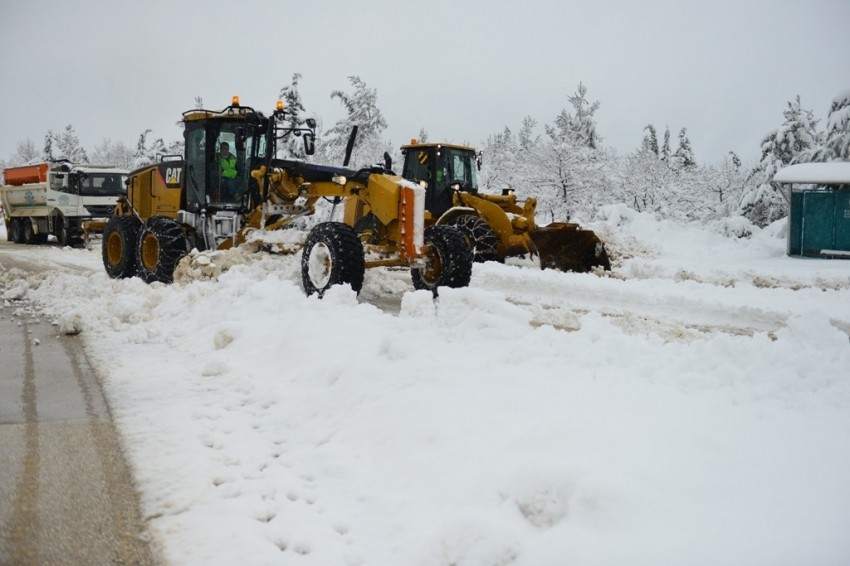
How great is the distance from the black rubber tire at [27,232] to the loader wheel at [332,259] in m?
22.1

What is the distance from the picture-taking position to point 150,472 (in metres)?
3.86

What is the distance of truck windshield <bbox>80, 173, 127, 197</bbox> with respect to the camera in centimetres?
2436

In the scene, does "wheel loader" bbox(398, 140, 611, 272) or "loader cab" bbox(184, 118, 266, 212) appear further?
"wheel loader" bbox(398, 140, 611, 272)

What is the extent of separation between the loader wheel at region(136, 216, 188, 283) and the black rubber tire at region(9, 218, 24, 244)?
19128 millimetres

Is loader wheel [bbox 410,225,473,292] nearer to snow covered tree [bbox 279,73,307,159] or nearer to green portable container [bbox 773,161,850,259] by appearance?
green portable container [bbox 773,161,850,259]

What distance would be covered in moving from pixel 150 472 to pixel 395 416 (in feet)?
4.94

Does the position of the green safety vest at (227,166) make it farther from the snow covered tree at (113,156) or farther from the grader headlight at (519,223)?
the snow covered tree at (113,156)

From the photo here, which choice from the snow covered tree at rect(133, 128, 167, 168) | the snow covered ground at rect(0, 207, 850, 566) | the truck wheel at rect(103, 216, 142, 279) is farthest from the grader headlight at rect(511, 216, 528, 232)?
the snow covered tree at rect(133, 128, 167, 168)

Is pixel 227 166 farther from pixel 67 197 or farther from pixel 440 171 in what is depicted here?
pixel 67 197

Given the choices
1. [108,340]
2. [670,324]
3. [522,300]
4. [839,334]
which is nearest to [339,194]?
[522,300]

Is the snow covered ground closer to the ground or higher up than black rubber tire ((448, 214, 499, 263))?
closer to the ground

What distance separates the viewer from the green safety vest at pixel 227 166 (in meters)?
11.5

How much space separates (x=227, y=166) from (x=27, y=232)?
64.8 ft

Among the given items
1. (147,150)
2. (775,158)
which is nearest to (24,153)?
(147,150)
